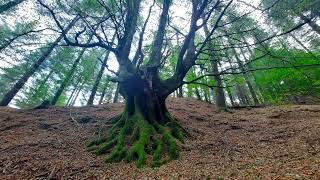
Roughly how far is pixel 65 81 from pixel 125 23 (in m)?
7.18

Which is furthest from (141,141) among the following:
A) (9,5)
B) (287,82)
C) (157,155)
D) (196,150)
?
(287,82)

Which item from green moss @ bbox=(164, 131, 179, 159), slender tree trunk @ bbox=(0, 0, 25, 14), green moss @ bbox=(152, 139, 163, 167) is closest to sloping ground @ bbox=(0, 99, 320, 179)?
green moss @ bbox=(152, 139, 163, 167)

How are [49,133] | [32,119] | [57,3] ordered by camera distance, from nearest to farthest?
1. [57,3]
2. [49,133]
3. [32,119]

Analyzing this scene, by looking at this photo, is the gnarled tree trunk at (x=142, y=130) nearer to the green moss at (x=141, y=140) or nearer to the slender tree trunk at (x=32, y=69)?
the green moss at (x=141, y=140)

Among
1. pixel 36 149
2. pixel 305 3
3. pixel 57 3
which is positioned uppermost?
pixel 57 3

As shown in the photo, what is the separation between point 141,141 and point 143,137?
0.68 feet

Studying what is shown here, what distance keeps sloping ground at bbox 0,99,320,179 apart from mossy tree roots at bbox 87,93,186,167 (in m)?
0.36

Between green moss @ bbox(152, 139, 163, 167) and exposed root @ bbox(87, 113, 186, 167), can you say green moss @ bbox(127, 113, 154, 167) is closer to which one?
exposed root @ bbox(87, 113, 186, 167)

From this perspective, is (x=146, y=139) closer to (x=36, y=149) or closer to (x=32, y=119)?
(x=36, y=149)

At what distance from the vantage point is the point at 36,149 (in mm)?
7582

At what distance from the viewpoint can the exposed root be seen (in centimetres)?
652

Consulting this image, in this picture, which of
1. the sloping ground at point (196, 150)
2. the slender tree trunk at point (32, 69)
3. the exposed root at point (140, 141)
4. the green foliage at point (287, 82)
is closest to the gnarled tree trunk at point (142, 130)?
the exposed root at point (140, 141)

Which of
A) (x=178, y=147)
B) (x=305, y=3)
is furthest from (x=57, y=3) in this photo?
(x=305, y=3)

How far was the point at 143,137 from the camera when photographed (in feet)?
23.7
